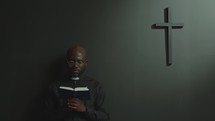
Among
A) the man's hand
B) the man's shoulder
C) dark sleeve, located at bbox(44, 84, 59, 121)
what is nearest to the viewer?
the man's hand

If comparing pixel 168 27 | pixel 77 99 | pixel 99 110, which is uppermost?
pixel 168 27

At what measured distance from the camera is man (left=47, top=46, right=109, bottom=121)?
211 centimetres

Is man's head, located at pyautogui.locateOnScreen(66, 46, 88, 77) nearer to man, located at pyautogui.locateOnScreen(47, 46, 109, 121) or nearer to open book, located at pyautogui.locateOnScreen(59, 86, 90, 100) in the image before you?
man, located at pyautogui.locateOnScreen(47, 46, 109, 121)

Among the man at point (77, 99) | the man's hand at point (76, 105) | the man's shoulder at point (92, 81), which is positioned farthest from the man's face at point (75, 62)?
the man's hand at point (76, 105)

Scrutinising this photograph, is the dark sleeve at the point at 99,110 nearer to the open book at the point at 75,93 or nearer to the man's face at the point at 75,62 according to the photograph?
the open book at the point at 75,93

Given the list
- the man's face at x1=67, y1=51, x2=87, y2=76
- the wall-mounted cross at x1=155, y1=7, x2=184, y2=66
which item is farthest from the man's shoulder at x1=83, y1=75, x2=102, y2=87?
the wall-mounted cross at x1=155, y1=7, x2=184, y2=66

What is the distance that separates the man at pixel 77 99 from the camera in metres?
2.11

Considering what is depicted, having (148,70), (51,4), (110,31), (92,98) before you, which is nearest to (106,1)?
(110,31)

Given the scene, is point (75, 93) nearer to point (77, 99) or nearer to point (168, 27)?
point (77, 99)

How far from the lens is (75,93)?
2.09 meters

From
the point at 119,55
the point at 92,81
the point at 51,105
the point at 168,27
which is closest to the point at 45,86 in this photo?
the point at 51,105

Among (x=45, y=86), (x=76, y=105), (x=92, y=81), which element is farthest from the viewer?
(x=45, y=86)

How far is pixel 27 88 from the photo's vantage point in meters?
2.46

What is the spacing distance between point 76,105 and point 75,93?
8 cm
